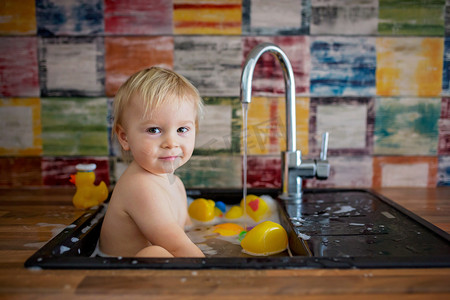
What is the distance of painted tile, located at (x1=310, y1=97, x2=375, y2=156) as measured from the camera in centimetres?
144

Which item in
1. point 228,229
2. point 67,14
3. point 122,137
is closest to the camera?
point 122,137

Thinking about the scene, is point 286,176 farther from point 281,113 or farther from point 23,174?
point 23,174

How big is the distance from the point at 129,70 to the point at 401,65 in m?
0.97

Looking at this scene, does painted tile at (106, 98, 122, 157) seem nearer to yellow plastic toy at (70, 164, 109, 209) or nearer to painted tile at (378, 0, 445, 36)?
yellow plastic toy at (70, 164, 109, 209)

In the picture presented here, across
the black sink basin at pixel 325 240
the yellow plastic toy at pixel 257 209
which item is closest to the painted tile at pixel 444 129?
the black sink basin at pixel 325 240

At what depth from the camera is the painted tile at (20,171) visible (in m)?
1.44

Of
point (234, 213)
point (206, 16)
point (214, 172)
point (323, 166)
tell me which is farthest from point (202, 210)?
point (206, 16)

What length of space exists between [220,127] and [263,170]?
22 centimetres

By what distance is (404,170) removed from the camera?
146 cm

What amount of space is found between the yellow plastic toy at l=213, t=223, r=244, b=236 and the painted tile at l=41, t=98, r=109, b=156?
55cm

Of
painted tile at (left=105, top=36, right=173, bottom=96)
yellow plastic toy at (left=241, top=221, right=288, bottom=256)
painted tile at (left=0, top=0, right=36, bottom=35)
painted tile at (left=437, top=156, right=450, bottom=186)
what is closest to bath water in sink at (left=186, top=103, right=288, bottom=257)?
yellow plastic toy at (left=241, top=221, right=288, bottom=256)

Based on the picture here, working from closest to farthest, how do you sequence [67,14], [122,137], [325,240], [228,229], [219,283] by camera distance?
[219,283] < [325,240] < [122,137] < [228,229] < [67,14]

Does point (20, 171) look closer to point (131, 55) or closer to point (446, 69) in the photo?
point (131, 55)

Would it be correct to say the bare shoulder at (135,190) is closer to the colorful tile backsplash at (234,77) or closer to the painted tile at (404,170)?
the colorful tile backsplash at (234,77)
